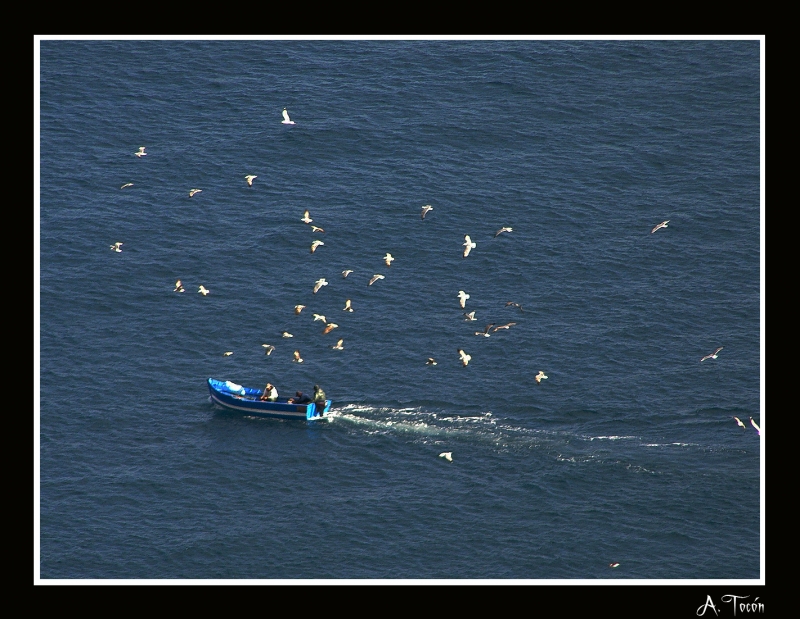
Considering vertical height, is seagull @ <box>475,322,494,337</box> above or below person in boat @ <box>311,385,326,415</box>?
above

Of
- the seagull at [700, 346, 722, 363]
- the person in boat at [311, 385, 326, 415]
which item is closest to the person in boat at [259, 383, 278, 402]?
the person in boat at [311, 385, 326, 415]

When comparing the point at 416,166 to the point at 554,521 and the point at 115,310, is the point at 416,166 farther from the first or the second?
the point at 554,521

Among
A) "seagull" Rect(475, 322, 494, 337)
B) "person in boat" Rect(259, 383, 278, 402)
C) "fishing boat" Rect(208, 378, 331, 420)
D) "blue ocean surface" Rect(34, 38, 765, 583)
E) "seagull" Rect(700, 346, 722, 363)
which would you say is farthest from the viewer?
"seagull" Rect(475, 322, 494, 337)

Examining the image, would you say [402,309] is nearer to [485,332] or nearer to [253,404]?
[485,332]

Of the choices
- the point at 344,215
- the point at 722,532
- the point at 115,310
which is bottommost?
the point at 722,532

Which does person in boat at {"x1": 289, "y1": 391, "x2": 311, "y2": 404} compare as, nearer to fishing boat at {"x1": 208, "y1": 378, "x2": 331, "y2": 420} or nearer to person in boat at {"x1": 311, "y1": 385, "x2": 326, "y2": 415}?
fishing boat at {"x1": 208, "y1": 378, "x2": 331, "y2": 420}

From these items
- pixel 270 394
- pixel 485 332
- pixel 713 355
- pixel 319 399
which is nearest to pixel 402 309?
pixel 485 332

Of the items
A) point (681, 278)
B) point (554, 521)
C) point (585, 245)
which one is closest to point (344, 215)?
point (585, 245)
